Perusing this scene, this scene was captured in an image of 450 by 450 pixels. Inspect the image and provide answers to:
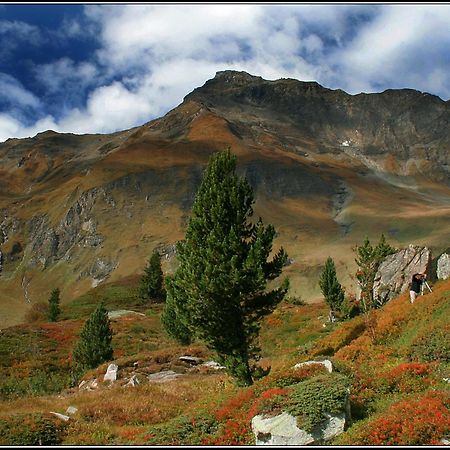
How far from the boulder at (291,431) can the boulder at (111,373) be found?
2202 cm

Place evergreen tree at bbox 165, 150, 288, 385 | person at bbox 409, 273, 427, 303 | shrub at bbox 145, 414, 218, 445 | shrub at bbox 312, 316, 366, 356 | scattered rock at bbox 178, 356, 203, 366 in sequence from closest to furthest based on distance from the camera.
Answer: shrub at bbox 145, 414, 218, 445
evergreen tree at bbox 165, 150, 288, 385
shrub at bbox 312, 316, 366, 356
person at bbox 409, 273, 427, 303
scattered rock at bbox 178, 356, 203, 366

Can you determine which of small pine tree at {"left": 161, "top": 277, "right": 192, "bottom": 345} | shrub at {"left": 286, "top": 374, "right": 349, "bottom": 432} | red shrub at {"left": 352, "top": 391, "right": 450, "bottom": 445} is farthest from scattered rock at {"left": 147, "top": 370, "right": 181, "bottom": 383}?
red shrub at {"left": 352, "top": 391, "right": 450, "bottom": 445}

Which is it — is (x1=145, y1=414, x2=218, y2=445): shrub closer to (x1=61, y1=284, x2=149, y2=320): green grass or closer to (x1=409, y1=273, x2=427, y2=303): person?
(x1=409, y1=273, x2=427, y2=303): person

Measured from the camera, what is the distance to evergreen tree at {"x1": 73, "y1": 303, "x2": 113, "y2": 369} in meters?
40.9

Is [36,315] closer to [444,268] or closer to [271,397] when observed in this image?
[444,268]

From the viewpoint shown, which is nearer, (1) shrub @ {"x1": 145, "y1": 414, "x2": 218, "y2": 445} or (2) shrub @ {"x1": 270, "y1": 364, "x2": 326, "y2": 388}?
(1) shrub @ {"x1": 145, "y1": 414, "x2": 218, "y2": 445}

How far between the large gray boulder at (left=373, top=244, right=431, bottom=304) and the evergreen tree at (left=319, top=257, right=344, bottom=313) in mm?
7297

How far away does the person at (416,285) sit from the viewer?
2803 cm

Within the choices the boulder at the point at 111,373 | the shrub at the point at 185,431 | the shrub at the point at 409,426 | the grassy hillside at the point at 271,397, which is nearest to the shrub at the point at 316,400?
the grassy hillside at the point at 271,397

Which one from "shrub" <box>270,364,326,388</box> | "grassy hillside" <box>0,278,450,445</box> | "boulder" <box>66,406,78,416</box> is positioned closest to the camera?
"grassy hillside" <box>0,278,450,445</box>

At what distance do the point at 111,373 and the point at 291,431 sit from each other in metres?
23.5

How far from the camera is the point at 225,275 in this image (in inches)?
844

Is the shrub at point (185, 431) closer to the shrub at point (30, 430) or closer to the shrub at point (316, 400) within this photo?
the shrub at point (316, 400)

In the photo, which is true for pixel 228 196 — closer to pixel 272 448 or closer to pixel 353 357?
pixel 353 357
